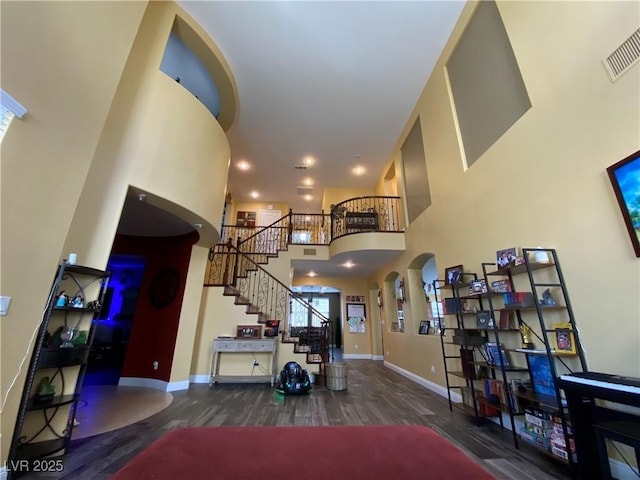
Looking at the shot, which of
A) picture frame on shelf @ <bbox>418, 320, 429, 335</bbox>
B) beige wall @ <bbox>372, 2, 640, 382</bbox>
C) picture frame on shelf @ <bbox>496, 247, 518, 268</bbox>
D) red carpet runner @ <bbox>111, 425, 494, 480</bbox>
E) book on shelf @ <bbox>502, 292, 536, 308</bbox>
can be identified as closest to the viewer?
red carpet runner @ <bbox>111, 425, 494, 480</bbox>

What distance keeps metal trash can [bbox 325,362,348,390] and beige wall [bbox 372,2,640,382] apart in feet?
9.95

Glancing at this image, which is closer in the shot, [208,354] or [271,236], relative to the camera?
[208,354]

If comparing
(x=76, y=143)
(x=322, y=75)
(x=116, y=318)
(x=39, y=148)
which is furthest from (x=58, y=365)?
(x=322, y=75)

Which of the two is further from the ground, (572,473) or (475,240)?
(475,240)

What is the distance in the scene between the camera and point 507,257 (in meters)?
3.00

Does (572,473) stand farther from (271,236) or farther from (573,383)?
(271,236)

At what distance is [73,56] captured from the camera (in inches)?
100.0

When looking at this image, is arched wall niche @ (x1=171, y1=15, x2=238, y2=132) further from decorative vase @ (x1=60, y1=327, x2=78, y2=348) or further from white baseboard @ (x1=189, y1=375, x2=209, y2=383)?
white baseboard @ (x1=189, y1=375, x2=209, y2=383)

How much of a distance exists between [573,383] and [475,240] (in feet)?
7.06

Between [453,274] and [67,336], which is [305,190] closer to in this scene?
[453,274]

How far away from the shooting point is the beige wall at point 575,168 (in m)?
2.07

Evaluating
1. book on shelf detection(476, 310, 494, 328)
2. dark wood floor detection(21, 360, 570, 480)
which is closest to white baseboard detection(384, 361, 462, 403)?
dark wood floor detection(21, 360, 570, 480)

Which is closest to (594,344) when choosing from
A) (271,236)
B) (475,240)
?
(475,240)

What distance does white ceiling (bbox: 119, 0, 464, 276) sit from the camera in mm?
4398
